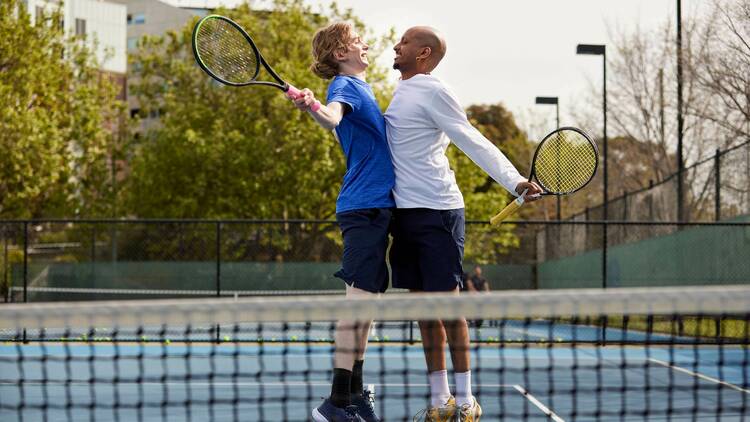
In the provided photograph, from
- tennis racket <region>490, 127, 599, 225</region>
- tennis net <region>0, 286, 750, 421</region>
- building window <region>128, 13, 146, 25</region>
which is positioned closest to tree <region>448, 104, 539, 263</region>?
tennis net <region>0, 286, 750, 421</region>

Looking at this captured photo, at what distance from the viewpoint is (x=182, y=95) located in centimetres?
2819

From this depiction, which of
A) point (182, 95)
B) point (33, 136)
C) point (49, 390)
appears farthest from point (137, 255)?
point (49, 390)

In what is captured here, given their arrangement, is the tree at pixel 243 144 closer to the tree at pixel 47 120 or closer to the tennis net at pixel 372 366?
the tree at pixel 47 120

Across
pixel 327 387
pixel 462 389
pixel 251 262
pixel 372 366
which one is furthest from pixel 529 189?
pixel 251 262

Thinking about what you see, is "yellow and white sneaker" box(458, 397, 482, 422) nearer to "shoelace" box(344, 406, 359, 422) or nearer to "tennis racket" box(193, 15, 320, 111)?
"shoelace" box(344, 406, 359, 422)

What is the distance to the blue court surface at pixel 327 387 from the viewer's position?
544 centimetres

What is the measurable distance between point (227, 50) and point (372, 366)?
5.86 m

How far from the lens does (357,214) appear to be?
13.0 feet

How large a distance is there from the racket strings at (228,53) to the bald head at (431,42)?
43.0 inches

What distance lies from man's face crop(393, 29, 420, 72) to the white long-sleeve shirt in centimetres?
15

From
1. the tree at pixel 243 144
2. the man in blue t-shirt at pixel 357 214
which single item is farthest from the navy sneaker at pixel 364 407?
the tree at pixel 243 144

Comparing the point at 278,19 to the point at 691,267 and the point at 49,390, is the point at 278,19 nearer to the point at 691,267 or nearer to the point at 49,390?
the point at 691,267

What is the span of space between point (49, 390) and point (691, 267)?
34.8 feet

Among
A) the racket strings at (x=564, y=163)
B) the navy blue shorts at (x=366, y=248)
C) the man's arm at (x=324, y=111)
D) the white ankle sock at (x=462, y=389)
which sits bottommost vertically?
the white ankle sock at (x=462, y=389)
